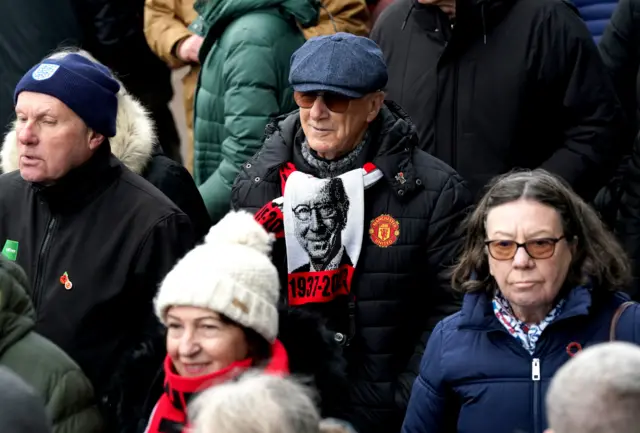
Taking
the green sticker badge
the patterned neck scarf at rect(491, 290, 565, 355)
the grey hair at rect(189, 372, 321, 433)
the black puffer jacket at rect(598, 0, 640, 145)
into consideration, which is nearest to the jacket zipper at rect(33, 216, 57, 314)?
the green sticker badge

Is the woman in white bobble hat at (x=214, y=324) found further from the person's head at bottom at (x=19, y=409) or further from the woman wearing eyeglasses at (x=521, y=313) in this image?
the person's head at bottom at (x=19, y=409)

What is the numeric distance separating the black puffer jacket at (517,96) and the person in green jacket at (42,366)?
2.09 metres

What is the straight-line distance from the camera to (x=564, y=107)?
19.2ft

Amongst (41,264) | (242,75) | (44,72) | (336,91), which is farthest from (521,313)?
(242,75)

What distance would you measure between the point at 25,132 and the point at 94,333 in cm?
78

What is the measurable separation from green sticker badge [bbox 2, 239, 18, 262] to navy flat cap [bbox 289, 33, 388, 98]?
114 centimetres

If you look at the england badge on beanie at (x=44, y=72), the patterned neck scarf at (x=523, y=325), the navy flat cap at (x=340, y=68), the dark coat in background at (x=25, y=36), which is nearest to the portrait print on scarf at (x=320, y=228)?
the navy flat cap at (x=340, y=68)

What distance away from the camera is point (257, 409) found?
287 cm

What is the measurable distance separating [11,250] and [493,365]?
1.84 m

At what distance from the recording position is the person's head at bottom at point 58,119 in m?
5.13

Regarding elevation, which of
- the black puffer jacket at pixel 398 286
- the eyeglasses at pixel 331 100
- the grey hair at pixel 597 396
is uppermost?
the grey hair at pixel 597 396

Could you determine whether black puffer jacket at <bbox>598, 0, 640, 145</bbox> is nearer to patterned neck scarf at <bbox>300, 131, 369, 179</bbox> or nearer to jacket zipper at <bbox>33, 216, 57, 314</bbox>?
patterned neck scarf at <bbox>300, 131, 369, 179</bbox>

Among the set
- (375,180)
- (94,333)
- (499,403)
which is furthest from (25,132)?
(499,403)

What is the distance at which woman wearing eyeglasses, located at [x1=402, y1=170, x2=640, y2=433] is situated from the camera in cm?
425
